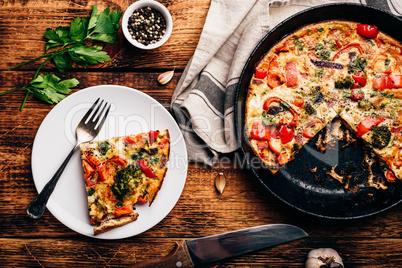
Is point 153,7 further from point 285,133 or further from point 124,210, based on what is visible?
point 124,210

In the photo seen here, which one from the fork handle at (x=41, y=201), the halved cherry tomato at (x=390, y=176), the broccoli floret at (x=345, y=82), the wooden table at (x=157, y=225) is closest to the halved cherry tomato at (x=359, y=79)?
the broccoli floret at (x=345, y=82)

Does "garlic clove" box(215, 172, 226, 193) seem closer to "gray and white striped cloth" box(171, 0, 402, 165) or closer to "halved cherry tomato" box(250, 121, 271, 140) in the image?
"gray and white striped cloth" box(171, 0, 402, 165)

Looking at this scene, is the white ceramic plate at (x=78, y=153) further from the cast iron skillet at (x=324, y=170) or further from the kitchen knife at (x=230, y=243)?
the cast iron skillet at (x=324, y=170)

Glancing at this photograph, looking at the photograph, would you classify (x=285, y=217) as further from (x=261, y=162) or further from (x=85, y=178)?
(x=85, y=178)

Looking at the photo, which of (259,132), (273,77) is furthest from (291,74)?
(259,132)

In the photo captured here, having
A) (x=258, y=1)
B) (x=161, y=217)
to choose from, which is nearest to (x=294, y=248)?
(x=161, y=217)

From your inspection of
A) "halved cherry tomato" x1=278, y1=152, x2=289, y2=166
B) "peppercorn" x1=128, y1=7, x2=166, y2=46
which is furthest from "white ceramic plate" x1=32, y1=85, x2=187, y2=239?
"halved cherry tomato" x1=278, y1=152, x2=289, y2=166
